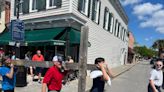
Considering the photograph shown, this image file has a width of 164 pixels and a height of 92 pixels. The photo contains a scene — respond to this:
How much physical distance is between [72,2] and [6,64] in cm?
972

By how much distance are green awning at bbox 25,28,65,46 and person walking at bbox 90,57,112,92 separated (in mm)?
8316

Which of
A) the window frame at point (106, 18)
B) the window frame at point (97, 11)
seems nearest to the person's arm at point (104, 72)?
the window frame at point (97, 11)

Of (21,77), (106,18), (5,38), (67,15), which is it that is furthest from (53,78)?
(106,18)

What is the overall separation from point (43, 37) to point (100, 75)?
993 centimetres

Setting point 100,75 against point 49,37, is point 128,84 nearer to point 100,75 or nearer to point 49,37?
point 49,37

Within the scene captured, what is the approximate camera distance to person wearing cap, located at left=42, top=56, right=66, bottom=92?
4945 mm

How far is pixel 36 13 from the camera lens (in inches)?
656

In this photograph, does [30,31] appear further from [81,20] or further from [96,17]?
[96,17]

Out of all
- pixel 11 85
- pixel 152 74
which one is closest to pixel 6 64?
pixel 11 85

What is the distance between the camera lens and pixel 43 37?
14680 mm

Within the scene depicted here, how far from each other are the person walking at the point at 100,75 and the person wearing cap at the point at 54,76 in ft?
2.34

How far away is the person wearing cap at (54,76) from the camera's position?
495cm

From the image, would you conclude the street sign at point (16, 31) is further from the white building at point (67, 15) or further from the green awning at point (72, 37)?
the white building at point (67, 15)

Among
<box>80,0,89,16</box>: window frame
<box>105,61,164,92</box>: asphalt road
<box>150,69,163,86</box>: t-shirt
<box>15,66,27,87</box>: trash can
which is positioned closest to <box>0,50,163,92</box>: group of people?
<box>150,69,163,86</box>: t-shirt
